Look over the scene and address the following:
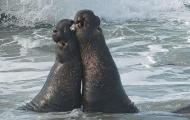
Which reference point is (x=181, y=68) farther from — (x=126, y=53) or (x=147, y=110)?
(x=147, y=110)

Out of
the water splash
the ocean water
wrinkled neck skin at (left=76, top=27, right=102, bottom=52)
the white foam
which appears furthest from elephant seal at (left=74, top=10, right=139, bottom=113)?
the water splash

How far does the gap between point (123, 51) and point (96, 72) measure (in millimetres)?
6581

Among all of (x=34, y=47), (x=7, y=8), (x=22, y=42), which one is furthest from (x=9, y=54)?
(x=7, y=8)

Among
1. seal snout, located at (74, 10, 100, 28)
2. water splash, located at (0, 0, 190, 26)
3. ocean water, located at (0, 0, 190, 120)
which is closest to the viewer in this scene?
seal snout, located at (74, 10, 100, 28)

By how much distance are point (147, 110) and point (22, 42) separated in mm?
8159

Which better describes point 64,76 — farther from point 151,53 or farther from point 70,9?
point 70,9

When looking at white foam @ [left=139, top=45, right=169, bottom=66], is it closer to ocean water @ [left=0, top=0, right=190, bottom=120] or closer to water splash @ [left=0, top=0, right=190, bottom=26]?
ocean water @ [left=0, top=0, right=190, bottom=120]

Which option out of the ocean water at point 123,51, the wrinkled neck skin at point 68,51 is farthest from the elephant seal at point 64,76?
the ocean water at point 123,51

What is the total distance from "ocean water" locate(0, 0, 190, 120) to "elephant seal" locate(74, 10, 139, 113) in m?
0.11

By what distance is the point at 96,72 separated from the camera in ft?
17.4

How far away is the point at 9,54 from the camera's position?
39.3 ft

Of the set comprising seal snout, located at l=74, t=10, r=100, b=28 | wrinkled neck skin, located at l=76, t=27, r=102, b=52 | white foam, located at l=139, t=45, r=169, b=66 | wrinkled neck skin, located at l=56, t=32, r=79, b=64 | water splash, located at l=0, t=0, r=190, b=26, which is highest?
seal snout, located at l=74, t=10, r=100, b=28

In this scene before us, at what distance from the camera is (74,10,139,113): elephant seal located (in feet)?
16.7

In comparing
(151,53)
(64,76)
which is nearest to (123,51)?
(151,53)
